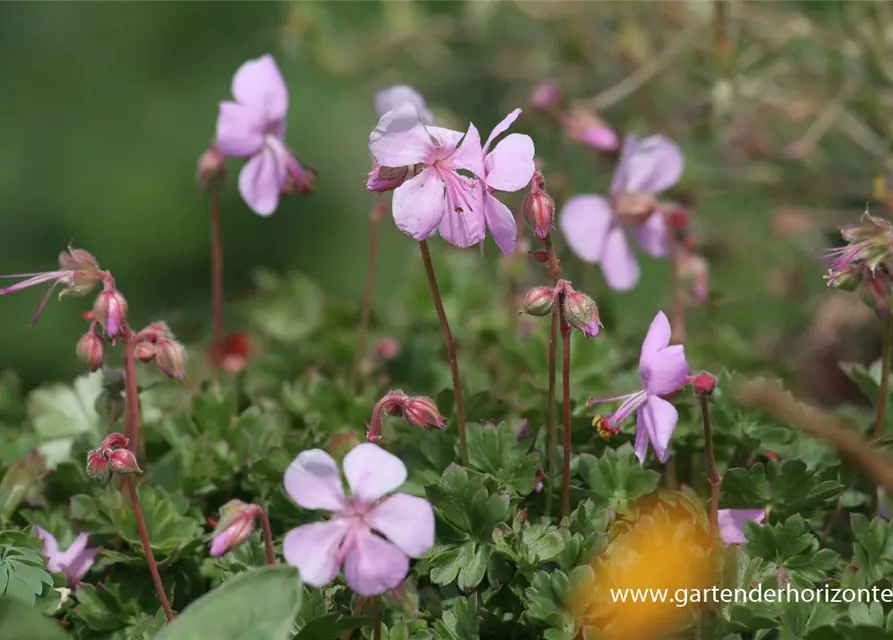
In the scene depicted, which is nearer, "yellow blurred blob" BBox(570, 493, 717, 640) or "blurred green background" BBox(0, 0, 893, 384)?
"yellow blurred blob" BBox(570, 493, 717, 640)

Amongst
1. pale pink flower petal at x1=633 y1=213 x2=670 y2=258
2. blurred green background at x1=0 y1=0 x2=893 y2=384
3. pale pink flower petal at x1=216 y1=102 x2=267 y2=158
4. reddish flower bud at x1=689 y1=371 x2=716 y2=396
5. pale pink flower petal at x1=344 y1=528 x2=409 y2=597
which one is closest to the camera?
pale pink flower petal at x1=344 y1=528 x2=409 y2=597

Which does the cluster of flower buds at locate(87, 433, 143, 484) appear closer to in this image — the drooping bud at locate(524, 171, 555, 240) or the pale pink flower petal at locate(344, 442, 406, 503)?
the pale pink flower petal at locate(344, 442, 406, 503)

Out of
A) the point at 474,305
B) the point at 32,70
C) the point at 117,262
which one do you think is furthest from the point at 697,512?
the point at 32,70

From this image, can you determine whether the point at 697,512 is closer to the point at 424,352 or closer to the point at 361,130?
the point at 424,352

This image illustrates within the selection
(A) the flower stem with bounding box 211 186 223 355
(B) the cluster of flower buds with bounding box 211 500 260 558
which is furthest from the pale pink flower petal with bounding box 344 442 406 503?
(A) the flower stem with bounding box 211 186 223 355

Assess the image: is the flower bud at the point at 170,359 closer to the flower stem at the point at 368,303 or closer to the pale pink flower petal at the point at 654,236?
the flower stem at the point at 368,303

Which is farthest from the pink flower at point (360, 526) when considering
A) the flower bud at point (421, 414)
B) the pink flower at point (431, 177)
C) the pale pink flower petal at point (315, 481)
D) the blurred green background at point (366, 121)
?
the blurred green background at point (366, 121)
